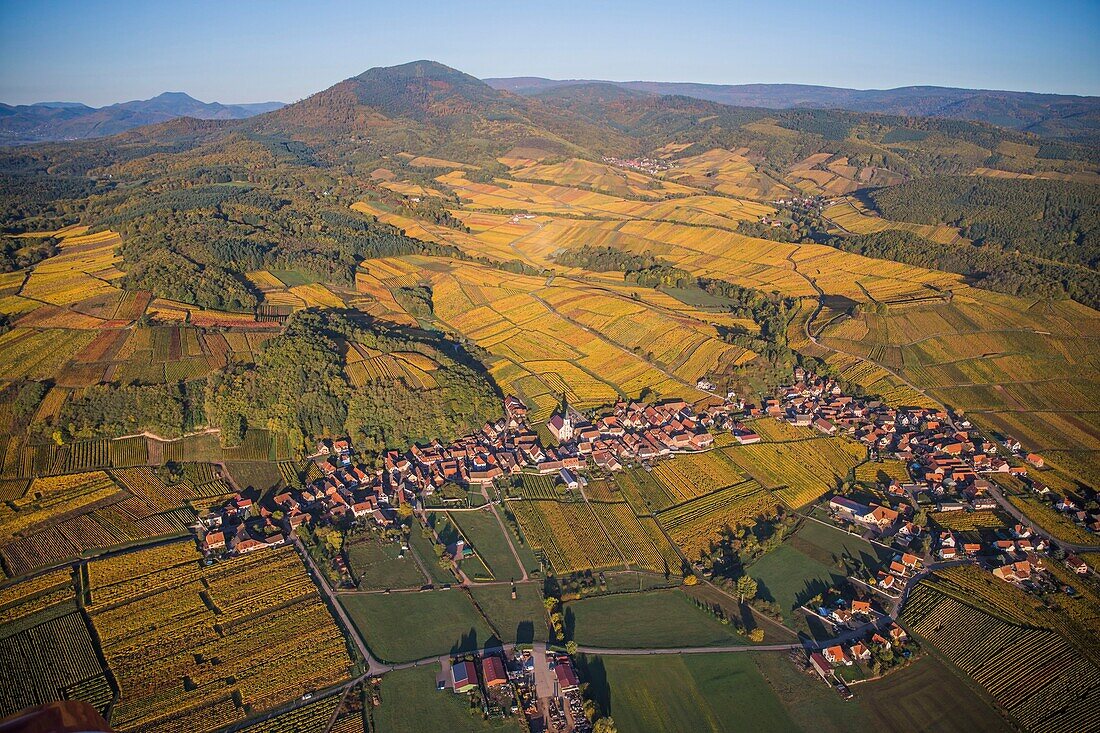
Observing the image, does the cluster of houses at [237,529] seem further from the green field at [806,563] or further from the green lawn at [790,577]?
the green field at [806,563]

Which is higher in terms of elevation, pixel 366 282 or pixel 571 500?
pixel 366 282

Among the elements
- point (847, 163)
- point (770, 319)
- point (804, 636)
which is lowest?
point (804, 636)

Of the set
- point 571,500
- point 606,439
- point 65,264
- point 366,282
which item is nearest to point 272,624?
point 571,500

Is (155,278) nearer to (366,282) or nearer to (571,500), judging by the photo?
(366,282)

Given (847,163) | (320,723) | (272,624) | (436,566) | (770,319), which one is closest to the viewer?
(320,723)

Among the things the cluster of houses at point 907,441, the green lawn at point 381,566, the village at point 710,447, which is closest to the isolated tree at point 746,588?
the village at point 710,447

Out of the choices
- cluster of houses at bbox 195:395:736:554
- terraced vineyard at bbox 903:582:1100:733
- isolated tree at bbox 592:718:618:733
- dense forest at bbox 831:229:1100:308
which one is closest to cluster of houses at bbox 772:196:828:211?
dense forest at bbox 831:229:1100:308

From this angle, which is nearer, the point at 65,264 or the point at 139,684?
the point at 139,684

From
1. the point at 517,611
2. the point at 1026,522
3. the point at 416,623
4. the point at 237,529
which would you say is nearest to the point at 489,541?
the point at 517,611

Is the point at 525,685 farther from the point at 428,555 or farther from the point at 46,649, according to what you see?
the point at 46,649
